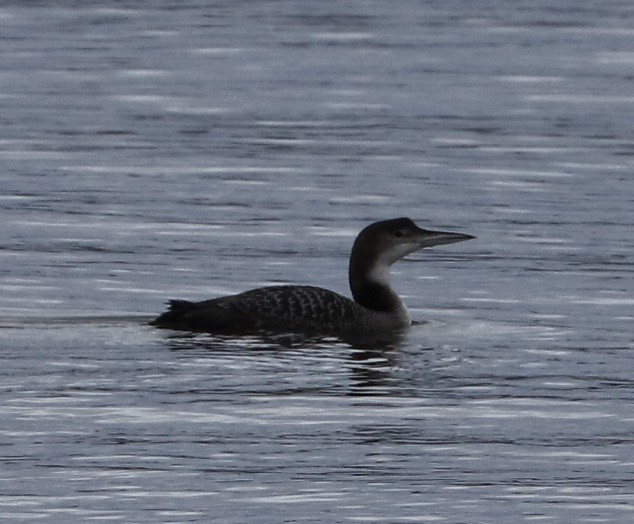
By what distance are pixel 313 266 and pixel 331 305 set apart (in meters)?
2.60

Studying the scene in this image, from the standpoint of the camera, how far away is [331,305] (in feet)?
43.1

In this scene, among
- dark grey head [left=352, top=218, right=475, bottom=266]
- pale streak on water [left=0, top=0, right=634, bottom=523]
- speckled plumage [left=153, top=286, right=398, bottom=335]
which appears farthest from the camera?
dark grey head [left=352, top=218, right=475, bottom=266]

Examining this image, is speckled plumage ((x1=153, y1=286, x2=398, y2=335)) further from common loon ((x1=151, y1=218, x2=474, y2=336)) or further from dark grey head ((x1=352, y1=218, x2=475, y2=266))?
dark grey head ((x1=352, y1=218, x2=475, y2=266))

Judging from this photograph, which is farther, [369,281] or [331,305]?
[369,281]

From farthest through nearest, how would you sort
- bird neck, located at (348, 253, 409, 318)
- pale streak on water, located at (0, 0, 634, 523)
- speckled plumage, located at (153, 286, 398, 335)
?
bird neck, located at (348, 253, 409, 318) < speckled plumage, located at (153, 286, 398, 335) < pale streak on water, located at (0, 0, 634, 523)

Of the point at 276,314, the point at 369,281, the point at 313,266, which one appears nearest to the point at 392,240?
the point at 369,281

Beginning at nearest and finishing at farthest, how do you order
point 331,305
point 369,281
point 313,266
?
point 331,305 < point 369,281 < point 313,266

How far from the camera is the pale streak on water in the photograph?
9398 millimetres

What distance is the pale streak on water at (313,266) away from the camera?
940 cm

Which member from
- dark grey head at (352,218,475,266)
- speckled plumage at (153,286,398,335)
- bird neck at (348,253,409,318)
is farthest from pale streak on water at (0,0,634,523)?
dark grey head at (352,218,475,266)

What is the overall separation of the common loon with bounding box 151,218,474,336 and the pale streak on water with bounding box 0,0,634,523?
0.58 feet

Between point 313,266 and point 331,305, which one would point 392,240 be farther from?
point 313,266

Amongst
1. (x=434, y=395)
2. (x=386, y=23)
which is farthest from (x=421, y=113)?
(x=434, y=395)

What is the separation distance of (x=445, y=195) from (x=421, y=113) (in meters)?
5.50
